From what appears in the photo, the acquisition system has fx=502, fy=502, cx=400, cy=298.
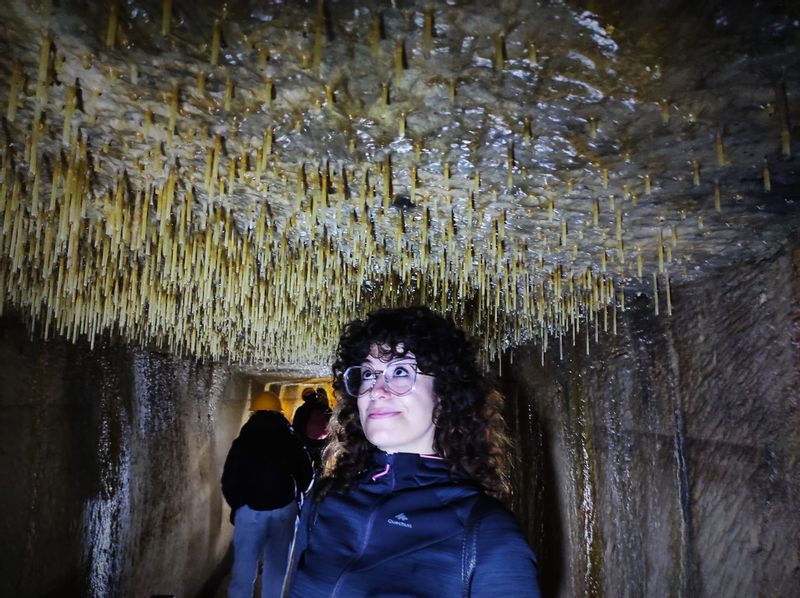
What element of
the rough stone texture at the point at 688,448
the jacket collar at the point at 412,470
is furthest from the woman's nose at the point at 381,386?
the rough stone texture at the point at 688,448

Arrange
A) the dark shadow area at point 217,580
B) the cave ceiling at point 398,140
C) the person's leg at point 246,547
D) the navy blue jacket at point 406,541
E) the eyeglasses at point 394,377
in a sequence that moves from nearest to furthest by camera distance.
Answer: the navy blue jacket at point 406,541, the cave ceiling at point 398,140, the eyeglasses at point 394,377, the person's leg at point 246,547, the dark shadow area at point 217,580

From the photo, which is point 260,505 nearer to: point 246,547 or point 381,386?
point 246,547

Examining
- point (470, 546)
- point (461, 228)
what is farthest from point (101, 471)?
point (470, 546)

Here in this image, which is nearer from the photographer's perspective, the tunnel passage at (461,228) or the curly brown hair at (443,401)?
the tunnel passage at (461,228)

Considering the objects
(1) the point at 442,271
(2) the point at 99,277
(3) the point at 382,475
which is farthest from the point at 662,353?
(2) the point at 99,277

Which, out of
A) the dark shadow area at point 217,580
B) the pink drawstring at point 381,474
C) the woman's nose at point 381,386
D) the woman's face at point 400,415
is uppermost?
the woman's nose at point 381,386

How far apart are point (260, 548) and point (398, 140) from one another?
4.80 m

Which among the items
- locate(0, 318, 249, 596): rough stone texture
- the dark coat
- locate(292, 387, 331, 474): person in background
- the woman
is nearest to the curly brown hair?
the woman

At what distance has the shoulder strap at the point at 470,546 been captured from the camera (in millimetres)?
1557

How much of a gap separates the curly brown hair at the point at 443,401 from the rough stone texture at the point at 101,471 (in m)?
4.49

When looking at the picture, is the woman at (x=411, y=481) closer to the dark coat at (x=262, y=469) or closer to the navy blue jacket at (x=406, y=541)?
the navy blue jacket at (x=406, y=541)

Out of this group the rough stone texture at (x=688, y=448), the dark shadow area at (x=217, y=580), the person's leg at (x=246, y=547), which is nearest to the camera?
the rough stone texture at (x=688, y=448)

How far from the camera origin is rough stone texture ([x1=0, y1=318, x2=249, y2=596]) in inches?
198

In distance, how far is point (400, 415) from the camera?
1.93 meters
